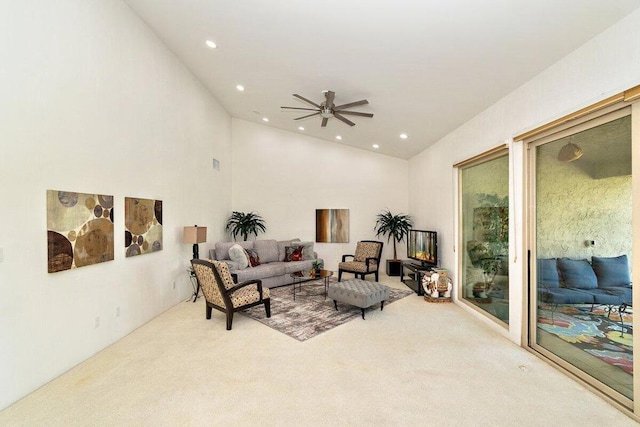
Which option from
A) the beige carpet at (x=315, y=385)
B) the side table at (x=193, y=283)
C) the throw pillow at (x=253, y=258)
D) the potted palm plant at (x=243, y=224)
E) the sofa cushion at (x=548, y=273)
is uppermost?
the potted palm plant at (x=243, y=224)

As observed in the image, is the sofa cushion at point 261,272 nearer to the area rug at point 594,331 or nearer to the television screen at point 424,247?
the television screen at point 424,247

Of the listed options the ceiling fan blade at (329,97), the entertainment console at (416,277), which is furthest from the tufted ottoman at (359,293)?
the ceiling fan blade at (329,97)

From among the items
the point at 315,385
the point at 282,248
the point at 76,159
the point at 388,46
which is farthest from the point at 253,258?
the point at 388,46

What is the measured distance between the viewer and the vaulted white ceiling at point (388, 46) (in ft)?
7.82

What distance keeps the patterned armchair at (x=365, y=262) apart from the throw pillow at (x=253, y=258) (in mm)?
1905

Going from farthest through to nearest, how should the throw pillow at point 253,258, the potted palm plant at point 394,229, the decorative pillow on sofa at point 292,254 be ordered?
the potted palm plant at point 394,229 → the decorative pillow on sofa at point 292,254 → the throw pillow at point 253,258

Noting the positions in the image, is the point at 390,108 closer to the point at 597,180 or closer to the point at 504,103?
the point at 504,103

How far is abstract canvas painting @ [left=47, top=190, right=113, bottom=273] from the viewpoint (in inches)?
108

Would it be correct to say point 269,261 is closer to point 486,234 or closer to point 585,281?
point 486,234

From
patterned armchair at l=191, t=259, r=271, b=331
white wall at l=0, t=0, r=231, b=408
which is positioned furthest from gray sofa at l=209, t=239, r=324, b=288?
patterned armchair at l=191, t=259, r=271, b=331

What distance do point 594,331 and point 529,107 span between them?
240 cm

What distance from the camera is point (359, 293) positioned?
4348mm

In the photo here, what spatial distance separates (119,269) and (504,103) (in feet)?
17.8

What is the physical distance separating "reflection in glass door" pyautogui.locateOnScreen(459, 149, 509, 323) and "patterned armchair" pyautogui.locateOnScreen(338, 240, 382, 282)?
1.99 meters
